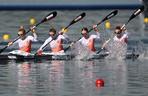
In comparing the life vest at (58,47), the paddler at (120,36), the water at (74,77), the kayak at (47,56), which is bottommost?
the water at (74,77)

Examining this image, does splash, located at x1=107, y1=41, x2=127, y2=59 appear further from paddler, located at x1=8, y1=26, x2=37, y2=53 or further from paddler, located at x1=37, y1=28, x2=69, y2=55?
paddler, located at x1=8, y1=26, x2=37, y2=53

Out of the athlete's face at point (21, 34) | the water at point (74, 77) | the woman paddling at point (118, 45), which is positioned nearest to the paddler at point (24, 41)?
the athlete's face at point (21, 34)

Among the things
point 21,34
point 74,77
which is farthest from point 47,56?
point 74,77

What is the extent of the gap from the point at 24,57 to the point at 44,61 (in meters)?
1.11

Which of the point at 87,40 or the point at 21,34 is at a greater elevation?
the point at 21,34

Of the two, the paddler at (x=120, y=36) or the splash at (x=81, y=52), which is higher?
the paddler at (x=120, y=36)

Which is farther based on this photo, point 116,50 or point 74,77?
point 116,50

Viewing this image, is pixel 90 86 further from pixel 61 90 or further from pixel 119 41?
pixel 119 41

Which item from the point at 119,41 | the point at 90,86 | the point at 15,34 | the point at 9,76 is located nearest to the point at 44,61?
the point at 119,41

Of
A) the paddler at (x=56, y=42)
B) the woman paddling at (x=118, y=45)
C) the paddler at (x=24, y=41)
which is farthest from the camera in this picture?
the paddler at (x=56, y=42)

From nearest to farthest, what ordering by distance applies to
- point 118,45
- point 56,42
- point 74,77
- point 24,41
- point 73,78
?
point 73,78 < point 74,77 < point 118,45 < point 24,41 < point 56,42

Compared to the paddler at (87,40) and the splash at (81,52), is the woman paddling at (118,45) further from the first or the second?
the splash at (81,52)

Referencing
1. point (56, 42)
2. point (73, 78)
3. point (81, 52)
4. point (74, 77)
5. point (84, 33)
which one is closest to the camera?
point (73, 78)

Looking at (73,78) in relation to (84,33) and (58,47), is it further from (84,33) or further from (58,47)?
(84,33)
